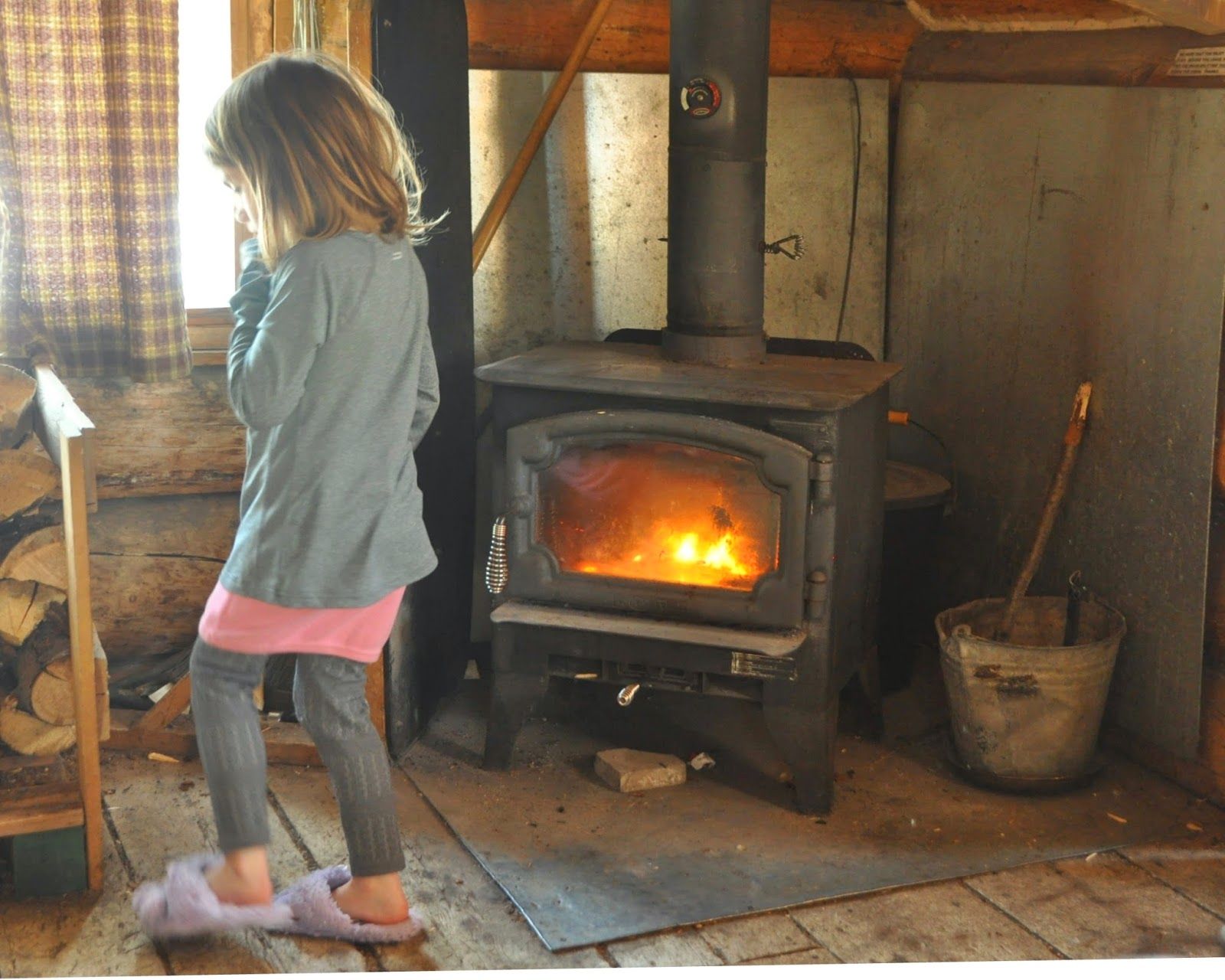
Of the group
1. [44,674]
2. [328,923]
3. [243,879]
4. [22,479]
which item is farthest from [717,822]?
[22,479]

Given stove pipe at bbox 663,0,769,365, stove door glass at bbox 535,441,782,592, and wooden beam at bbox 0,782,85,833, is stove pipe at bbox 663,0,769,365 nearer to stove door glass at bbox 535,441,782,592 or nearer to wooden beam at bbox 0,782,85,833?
stove door glass at bbox 535,441,782,592

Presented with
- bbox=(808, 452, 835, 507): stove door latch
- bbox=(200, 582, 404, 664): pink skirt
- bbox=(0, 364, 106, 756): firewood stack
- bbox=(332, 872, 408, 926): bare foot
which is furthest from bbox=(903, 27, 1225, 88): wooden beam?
bbox=(0, 364, 106, 756): firewood stack

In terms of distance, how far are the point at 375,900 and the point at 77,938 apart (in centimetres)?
44

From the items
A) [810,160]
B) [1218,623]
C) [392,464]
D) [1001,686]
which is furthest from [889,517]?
[392,464]

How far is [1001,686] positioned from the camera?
2637 mm

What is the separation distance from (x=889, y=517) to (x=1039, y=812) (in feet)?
2.17

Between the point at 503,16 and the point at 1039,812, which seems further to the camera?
the point at 503,16

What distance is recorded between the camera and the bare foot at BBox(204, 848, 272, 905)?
6.88 ft

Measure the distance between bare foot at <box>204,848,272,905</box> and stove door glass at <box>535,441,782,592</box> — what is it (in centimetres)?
79

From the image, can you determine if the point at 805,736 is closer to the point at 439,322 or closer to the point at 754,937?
the point at 754,937

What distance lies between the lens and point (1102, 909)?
2275 millimetres

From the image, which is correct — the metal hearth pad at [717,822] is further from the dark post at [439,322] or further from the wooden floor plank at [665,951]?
the dark post at [439,322]

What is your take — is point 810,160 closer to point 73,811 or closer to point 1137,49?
point 1137,49

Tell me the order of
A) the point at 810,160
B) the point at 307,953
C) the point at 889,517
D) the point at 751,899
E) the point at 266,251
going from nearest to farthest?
the point at 266,251 → the point at 307,953 → the point at 751,899 → the point at 889,517 → the point at 810,160
